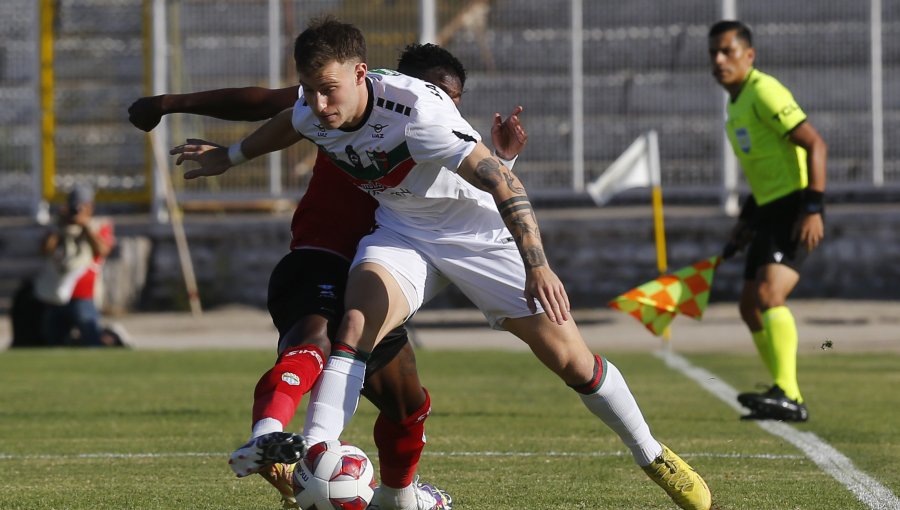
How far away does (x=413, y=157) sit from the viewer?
5207mm

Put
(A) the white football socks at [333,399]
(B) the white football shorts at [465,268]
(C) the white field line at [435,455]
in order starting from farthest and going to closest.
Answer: (C) the white field line at [435,455] → (B) the white football shorts at [465,268] → (A) the white football socks at [333,399]

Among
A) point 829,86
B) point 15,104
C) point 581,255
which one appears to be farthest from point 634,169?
point 15,104

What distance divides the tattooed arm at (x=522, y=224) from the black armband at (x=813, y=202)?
442cm

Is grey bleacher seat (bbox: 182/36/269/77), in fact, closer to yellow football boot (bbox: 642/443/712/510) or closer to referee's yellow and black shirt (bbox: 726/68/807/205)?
referee's yellow and black shirt (bbox: 726/68/807/205)

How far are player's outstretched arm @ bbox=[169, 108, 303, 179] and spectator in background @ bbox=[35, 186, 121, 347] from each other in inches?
399

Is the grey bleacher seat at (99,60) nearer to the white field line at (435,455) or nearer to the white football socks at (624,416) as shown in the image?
the white field line at (435,455)

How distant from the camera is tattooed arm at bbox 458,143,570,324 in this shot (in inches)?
195

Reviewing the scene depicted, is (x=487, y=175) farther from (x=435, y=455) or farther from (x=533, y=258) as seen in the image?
(x=435, y=455)

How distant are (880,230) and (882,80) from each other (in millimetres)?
1954

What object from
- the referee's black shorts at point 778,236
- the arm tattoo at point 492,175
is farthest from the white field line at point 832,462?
the arm tattoo at point 492,175

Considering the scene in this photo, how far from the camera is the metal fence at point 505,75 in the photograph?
20438 mm

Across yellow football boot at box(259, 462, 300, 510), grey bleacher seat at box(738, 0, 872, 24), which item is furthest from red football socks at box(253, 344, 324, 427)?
grey bleacher seat at box(738, 0, 872, 24)

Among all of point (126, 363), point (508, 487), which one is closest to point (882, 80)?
point (126, 363)

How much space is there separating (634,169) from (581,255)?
4151 millimetres
